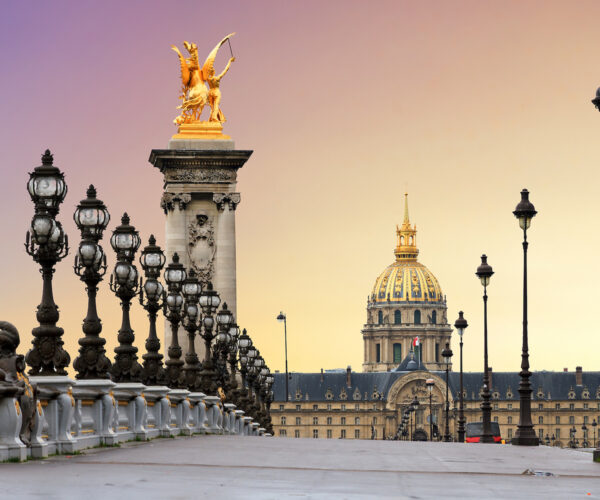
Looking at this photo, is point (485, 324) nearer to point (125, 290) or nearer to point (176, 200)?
point (176, 200)

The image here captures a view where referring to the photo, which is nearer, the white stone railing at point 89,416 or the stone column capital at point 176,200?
the white stone railing at point 89,416

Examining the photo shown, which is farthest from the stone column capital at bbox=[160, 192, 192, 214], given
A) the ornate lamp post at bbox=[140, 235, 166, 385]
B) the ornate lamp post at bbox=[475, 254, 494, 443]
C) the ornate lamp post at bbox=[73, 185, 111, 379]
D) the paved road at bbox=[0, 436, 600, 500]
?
the paved road at bbox=[0, 436, 600, 500]

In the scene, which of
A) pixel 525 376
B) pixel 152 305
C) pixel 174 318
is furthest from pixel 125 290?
pixel 525 376

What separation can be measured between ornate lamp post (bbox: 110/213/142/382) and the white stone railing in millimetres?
721

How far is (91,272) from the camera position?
105 ft

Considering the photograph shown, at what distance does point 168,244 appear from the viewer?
3688 inches

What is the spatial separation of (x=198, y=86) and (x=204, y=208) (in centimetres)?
991

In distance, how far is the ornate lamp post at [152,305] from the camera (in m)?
40.7

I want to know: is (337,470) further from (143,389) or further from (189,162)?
(189,162)

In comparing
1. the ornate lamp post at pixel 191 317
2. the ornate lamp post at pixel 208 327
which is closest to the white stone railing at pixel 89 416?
the ornate lamp post at pixel 191 317

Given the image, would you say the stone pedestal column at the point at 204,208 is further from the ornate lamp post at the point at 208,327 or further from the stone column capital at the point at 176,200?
the ornate lamp post at the point at 208,327

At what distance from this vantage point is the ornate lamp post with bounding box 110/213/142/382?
1443 inches

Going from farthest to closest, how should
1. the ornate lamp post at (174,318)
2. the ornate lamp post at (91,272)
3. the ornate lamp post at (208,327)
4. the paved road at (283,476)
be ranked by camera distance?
1. the ornate lamp post at (208,327)
2. the ornate lamp post at (174,318)
3. the ornate lamp post at (91,272)
4. the paved road at (283,476)

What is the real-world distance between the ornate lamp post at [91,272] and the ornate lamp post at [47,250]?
11.7 ft
